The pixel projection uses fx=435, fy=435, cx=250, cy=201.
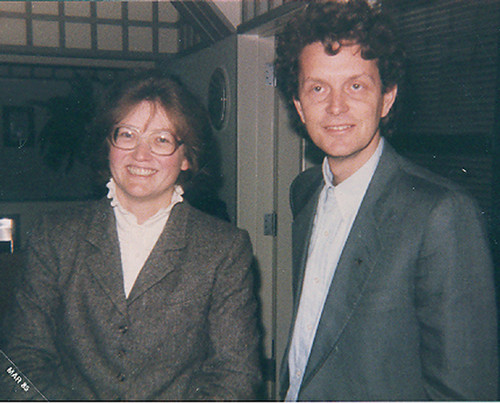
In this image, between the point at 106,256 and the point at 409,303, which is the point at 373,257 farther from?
the point at 106,256

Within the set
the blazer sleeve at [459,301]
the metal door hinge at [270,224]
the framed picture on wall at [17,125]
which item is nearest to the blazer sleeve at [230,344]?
the blazer sleeve at [459,301]

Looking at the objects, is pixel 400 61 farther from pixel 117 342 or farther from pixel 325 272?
pixel 117 342

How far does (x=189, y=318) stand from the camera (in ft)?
3.78

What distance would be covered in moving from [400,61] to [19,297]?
4.04 ft

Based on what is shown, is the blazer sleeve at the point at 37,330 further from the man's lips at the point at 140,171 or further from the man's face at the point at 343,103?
the man's face at the point at 343,103

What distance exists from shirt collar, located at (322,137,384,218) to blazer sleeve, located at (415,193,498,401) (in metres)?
0.25

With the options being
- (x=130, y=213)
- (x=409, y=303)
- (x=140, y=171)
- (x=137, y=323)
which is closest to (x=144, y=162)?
(x=140, y=171)

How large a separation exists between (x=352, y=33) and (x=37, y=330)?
3.72 feet

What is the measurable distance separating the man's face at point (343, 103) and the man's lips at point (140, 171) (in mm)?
455

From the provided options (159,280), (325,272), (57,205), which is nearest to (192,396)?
(159,280)

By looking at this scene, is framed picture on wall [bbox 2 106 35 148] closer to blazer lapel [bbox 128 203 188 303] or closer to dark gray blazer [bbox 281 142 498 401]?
blazer lapel [bbox 128 203 188 303]

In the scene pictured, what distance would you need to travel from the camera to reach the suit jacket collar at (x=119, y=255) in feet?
3.83

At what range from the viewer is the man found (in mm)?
874

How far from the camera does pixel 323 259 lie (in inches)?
45.4
